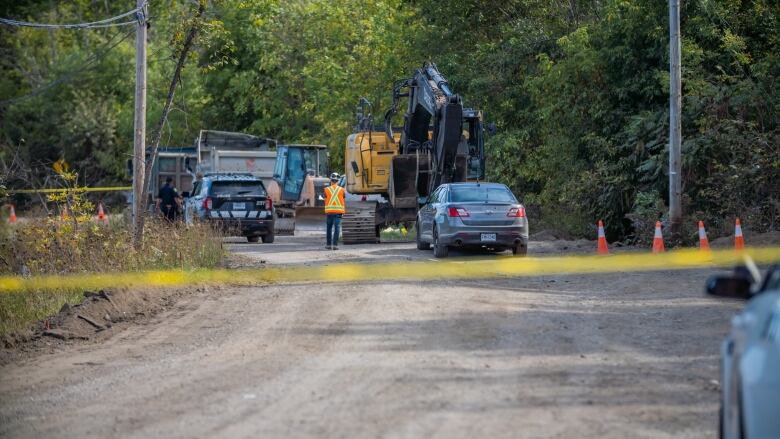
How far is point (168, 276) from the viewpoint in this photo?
19.8 m

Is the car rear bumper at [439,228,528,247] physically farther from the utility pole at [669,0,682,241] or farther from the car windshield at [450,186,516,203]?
the utility pole at [669,0,682,241]

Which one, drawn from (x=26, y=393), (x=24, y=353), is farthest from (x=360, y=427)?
(x=24, y=353)

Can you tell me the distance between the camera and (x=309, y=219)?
47.1 metres

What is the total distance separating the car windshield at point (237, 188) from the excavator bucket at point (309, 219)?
11.5m

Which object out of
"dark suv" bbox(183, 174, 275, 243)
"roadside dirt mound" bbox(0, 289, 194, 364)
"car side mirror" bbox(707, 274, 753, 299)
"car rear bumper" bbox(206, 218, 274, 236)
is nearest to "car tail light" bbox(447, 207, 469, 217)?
"roadside dirt mound" bbox(0, 289, 194, 364)

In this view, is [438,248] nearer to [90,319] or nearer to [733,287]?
[90,319]

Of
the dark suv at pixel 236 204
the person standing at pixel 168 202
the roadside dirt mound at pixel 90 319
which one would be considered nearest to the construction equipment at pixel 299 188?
the person standing at pixel 168 202

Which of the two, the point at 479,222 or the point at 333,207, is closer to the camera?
the point at 479,222

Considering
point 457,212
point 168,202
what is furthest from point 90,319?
point 168,202

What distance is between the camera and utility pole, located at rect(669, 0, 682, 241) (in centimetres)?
2583

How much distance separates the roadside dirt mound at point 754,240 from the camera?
80.2ft

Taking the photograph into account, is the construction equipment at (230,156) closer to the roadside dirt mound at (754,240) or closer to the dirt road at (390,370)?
the roadside dirt mound at (754,240)

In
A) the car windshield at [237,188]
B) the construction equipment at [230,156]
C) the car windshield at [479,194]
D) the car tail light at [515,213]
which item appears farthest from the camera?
the construction equipment at [230,156]

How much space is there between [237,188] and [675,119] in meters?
12.3
